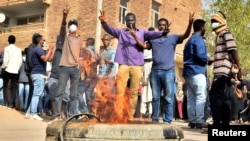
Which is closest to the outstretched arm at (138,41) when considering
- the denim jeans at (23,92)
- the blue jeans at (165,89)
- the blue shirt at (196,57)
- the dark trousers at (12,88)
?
the blue jeans at (165,89)

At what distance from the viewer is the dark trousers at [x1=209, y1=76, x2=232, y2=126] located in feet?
18.5

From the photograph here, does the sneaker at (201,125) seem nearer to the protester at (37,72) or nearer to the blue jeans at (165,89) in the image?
the blue jeans at (165,89)

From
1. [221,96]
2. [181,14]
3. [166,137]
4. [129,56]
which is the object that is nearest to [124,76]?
[129,56]

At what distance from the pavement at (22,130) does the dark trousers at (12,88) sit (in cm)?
134

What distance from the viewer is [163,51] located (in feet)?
22.4

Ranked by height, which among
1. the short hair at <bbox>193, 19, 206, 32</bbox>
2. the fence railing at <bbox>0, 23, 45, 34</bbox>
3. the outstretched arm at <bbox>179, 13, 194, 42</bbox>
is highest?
the fence railing at <bbox>0, 23, 45, 34</bbox>

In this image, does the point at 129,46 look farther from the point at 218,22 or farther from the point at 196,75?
the point at 218,22

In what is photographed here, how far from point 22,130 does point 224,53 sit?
140 inches

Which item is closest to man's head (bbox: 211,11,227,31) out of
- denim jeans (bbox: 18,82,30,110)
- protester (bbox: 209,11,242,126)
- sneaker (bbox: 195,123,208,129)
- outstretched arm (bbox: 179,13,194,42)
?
protester (bbox: 209,11,242,126)

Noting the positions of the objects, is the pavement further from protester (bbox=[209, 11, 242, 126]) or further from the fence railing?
the fence railing

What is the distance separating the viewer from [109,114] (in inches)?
160

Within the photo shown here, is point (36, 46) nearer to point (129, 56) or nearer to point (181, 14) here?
point (129, 56)

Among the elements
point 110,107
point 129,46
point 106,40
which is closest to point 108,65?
point 106,40

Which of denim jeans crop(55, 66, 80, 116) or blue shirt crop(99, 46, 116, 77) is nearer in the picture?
denim jeans crop(55, 66, 80, 116)
